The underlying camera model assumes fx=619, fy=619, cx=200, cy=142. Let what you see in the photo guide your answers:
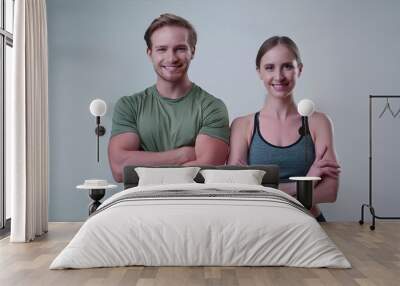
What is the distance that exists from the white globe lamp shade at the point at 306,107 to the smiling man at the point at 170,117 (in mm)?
919

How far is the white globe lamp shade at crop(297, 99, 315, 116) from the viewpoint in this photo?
7.60 m

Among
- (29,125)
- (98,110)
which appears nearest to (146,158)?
(98,110)

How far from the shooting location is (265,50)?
25.6 feet

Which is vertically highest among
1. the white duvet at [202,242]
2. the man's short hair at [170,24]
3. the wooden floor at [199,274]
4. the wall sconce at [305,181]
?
the man's short hair at [170,24]

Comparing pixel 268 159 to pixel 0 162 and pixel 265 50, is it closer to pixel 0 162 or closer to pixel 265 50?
pixel 265 50

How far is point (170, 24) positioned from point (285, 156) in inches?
86.5

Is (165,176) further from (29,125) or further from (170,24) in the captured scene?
(170,24)

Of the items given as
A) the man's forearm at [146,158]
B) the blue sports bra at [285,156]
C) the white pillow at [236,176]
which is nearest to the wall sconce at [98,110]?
the man's forearm at [146,158]

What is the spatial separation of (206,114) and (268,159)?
951 mm

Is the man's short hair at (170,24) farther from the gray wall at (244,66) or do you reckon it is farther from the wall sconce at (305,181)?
the wall sconce at (305,181)

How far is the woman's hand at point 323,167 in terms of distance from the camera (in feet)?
25.2

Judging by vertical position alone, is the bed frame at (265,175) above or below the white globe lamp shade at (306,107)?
below

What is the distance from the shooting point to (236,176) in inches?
274

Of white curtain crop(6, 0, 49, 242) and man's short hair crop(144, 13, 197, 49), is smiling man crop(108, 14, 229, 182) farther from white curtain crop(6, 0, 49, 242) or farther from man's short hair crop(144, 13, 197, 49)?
white curtain crop(6, 0, 49, 242)
